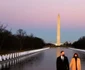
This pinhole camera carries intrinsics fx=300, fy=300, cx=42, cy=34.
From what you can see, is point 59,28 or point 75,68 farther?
point 59,28

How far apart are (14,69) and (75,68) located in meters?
9.26

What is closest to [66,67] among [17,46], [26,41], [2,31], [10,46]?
[2,31]

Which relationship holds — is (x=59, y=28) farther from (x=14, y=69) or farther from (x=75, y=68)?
(x=75, y=68)

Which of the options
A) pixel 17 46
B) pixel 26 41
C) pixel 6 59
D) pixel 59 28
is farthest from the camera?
pixel 59 28

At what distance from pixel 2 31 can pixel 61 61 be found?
50716mm

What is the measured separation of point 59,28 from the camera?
130 metres

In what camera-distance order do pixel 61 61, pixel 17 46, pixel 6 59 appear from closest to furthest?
pixel 61 61 < pixel 6 59 < pixel 17 46

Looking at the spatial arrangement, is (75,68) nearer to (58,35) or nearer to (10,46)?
(10,46)

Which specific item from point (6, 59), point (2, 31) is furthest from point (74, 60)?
point (2, 31)

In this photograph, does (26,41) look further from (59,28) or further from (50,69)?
(50,69)

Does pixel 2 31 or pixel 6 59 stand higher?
pixel 2 31

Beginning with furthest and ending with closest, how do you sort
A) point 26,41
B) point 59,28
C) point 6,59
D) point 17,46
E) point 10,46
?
point 59,28
point 26,41
point 17,46
point 10,46
point 6,59

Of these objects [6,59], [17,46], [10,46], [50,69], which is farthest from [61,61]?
[17,46]

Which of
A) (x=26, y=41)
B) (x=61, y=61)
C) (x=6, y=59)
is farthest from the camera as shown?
(x=26, y=41)
